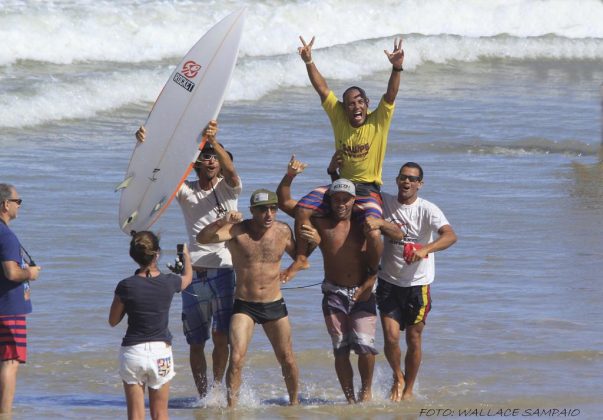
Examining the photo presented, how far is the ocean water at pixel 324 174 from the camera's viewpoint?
28.3 feet

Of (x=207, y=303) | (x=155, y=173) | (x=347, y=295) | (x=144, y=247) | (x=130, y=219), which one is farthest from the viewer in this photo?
(x=130, y=219)

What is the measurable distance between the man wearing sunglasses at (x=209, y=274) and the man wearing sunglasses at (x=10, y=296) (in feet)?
3.90

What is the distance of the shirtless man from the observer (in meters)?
7.85

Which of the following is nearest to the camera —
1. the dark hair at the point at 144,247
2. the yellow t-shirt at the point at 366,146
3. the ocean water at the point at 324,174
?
the dark hair at the point at 144,247

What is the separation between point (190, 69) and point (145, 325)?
2.61 meters

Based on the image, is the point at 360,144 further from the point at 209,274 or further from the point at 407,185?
the point at 209,274

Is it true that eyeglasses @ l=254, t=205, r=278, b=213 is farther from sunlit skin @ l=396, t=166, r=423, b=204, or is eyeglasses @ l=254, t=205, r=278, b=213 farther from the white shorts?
the white shorts

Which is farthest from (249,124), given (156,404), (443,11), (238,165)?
(443,11)

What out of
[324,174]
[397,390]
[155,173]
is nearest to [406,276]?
[397,390]

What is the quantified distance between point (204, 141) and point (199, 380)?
5.21ft

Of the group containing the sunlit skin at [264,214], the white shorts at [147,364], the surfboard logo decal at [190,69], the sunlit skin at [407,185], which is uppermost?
the surfboard logo decal at [190,69]

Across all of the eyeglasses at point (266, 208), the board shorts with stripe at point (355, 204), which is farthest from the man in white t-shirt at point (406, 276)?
the eyeglasses at point (266, 208)

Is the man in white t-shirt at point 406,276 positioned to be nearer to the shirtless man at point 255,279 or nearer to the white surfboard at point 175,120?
the shirtless man at point 255,279

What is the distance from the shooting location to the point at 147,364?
22.6 feet
